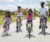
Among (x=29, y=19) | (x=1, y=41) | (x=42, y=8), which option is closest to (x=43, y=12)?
(x=42, y=8)

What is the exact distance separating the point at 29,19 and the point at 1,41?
124 inches

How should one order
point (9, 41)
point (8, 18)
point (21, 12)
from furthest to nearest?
point (21, 12) → point (8, 18) → point (9, 41)

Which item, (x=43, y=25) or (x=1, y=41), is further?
(x=43, y=25)

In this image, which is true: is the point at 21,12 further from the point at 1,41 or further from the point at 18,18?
the point at 1,41

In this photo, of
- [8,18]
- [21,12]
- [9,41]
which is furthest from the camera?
[21,12]

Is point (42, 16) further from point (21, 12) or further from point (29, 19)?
point (21, 12)

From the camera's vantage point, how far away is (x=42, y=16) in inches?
429

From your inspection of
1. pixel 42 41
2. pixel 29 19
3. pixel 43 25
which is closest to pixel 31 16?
pixel 29 19

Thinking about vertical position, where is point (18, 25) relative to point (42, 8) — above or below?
below

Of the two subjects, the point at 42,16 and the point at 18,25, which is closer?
the point at 42,16

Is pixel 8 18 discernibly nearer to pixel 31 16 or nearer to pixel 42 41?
pixel 31 16

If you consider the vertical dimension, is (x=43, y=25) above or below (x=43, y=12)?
below

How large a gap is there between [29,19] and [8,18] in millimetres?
1344

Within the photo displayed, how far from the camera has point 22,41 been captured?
27.3 ft
